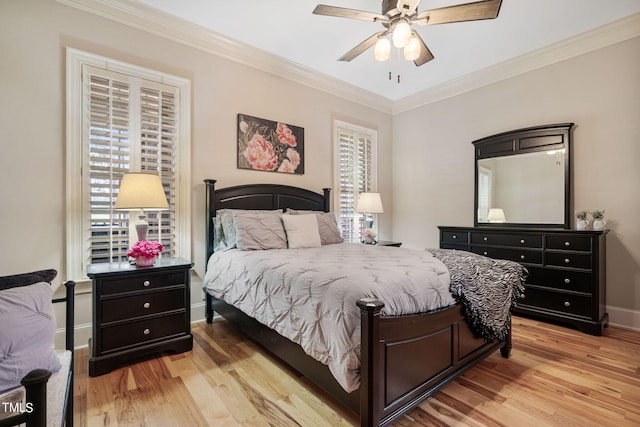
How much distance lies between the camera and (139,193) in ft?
7.65

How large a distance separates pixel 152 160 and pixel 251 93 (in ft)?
4.56

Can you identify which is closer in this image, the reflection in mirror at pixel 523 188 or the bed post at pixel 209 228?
the bed post at pixel 209 228

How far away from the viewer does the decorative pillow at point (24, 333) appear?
40.4 inches

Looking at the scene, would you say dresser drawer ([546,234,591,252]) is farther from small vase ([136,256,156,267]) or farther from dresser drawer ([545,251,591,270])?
small vase ([136,256,156,267])

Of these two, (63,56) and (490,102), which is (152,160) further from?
(490,102)

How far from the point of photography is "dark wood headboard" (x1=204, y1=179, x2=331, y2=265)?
3.12 m

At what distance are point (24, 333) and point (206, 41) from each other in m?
3.08

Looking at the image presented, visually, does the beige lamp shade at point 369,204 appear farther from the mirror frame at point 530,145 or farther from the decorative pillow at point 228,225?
the decorative pillow at point 228,225

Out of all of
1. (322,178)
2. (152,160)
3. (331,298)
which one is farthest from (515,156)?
(152,160)

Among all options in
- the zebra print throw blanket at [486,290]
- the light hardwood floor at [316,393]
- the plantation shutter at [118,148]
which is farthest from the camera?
the plantation shutter at [118,148]

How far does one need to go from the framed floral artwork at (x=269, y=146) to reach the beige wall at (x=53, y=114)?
127 mm

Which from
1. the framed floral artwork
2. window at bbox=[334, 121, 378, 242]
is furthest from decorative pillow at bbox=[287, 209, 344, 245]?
window at bbox=[334, 121, 378, 242]

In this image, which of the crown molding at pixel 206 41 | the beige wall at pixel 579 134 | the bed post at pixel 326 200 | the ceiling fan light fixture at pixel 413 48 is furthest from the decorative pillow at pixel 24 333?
the beige wall at pixel 579 134

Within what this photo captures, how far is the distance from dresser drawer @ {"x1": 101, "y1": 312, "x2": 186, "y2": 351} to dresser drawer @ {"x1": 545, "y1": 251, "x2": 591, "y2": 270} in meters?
3.58
